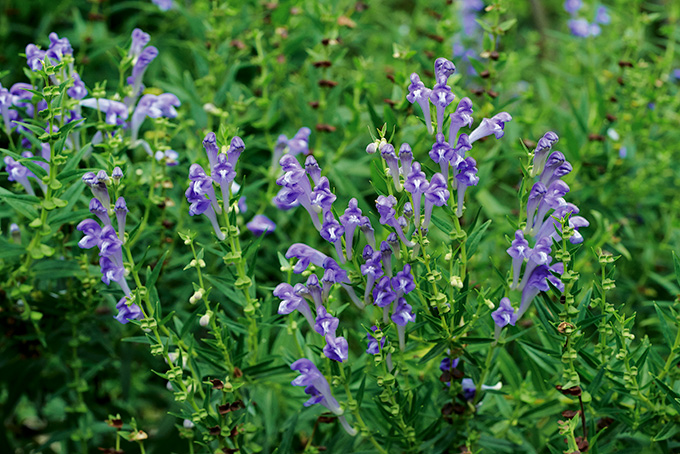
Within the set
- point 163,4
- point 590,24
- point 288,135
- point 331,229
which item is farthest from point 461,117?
point 590,24

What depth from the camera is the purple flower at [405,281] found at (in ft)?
6.02

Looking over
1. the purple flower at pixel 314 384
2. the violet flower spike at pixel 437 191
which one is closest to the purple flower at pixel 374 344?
the purple flower at pixel 314 384

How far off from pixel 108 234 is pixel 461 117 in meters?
1.06

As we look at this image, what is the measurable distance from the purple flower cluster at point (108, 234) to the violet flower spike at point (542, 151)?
1.19 meters

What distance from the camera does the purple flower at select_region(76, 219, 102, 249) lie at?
1996 mm

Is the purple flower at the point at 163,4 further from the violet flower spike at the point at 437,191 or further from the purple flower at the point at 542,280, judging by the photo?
the purple flower at the point at 542,280

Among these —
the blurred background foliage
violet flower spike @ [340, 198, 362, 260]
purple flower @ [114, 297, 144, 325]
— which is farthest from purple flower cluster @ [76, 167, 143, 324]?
violet flower spike @ [340, 198, 362, 260]

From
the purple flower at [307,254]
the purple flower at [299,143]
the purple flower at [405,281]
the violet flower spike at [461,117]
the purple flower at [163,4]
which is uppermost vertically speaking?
the violet flower spike at [461,117]

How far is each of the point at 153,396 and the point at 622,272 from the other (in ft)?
8.53

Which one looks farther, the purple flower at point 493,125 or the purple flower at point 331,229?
the purple flower at point 493,125

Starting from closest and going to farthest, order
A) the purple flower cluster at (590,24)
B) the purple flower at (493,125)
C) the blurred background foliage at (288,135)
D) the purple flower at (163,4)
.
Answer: the purple flower at (493,125) < the blurred background foliage at (288,135) < the purple flower at (163,4) < the purple flower cluster at (590,24)

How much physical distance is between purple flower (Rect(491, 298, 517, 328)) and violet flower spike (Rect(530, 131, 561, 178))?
1.22 feet

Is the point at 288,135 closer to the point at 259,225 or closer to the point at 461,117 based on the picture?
the point at 259,225

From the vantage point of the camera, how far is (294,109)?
3418 mm
